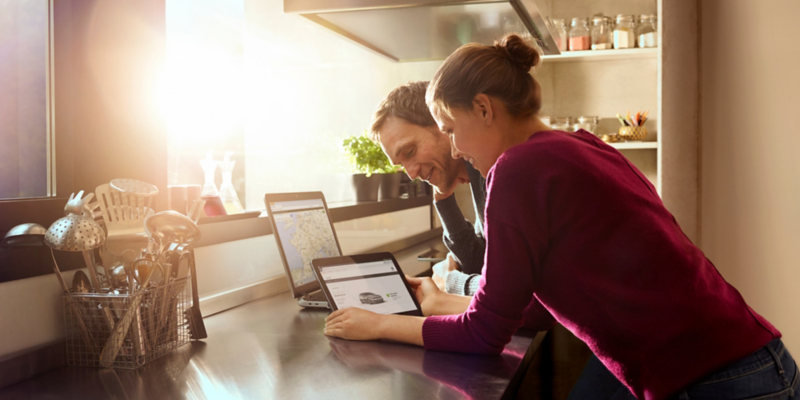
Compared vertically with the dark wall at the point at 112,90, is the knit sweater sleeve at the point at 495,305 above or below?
below

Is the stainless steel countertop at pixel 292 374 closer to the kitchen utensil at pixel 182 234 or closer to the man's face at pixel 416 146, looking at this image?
Result: the kitchen utensil at pixel 182 234

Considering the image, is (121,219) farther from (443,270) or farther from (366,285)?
(443,270)

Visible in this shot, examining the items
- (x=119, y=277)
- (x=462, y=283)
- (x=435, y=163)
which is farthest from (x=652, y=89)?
(x=119, y=277)

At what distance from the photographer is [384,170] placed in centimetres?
258

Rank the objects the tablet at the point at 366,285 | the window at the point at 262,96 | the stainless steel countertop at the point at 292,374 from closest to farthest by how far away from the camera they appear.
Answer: the stainless steel countertop at the point at 292,374 < the tablet at the point at 366,285 < the window at the point at 262,96

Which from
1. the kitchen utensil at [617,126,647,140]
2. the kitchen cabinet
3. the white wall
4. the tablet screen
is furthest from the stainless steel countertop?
the kitchen utensil at [617,126,647,140]

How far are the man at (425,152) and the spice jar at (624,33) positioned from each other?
6.28ft

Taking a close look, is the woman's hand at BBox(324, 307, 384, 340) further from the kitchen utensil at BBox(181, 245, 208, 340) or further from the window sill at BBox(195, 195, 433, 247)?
the window sill at BBox(195, 195, 433, 247)

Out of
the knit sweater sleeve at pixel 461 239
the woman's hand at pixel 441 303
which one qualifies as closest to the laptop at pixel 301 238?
the woman's hand at pixel 441 303

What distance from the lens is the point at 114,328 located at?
0.93 m

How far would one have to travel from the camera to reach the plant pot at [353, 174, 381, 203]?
2442mm

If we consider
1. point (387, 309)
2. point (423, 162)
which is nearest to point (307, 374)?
point (387, 309)

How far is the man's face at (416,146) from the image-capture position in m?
1.58

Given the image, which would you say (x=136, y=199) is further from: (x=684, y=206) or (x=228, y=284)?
(x=684, y=206)
